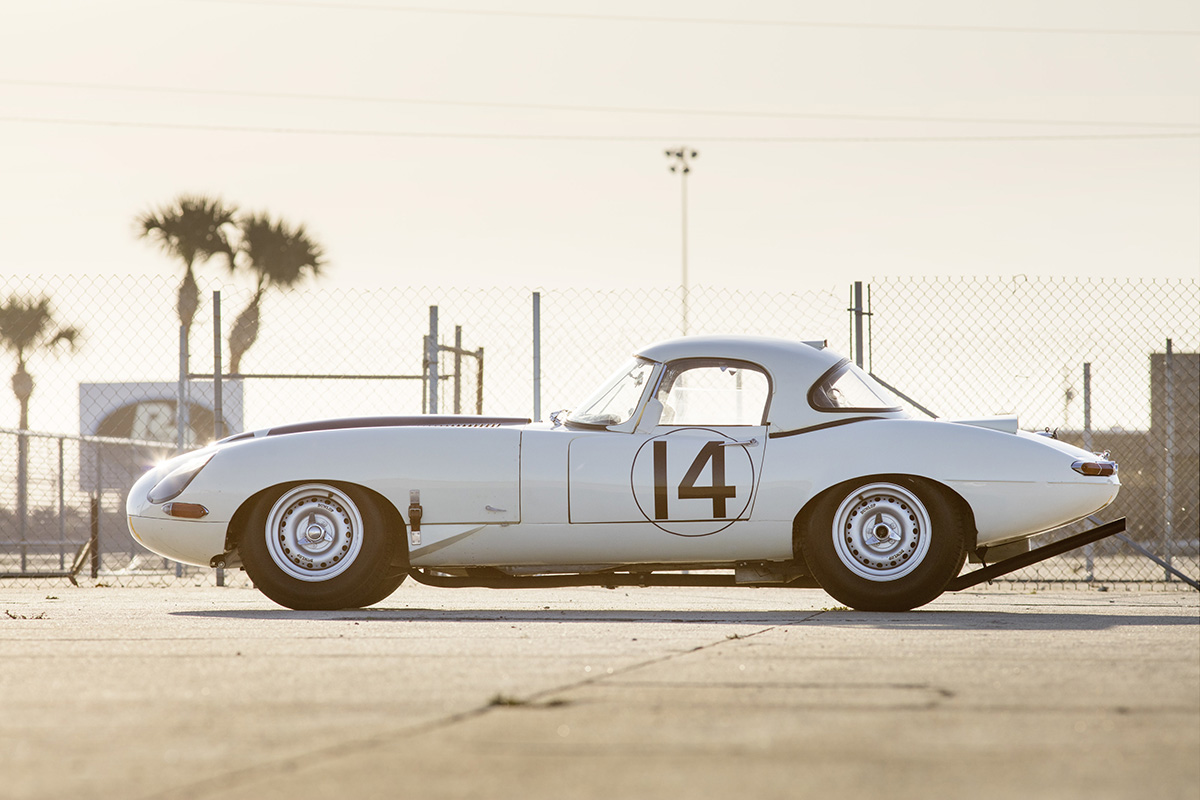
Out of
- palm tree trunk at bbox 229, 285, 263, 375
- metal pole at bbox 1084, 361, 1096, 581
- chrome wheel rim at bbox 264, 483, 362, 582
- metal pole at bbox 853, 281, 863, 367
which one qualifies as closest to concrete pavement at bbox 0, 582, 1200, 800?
chrome wheel rim at bbox 264, 483, 362, 582

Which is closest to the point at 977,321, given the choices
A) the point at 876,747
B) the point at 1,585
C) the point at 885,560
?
the point at 885,560

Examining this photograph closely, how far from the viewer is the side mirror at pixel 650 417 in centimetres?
775

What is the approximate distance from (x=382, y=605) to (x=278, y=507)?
1.10 metres

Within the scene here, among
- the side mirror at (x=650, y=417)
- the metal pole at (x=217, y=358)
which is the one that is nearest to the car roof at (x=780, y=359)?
the side mirror at (x=650, y=417)

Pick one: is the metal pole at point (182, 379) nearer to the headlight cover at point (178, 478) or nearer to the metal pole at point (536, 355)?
the metal pole at point (536, 355)

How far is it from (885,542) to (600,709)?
165 inches

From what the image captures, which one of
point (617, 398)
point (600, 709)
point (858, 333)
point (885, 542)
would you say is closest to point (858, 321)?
point (858, 333)

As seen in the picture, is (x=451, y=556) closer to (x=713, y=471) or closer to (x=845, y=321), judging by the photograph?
(x=713, y=471)

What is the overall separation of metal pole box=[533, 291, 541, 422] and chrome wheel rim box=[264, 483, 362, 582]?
2905 mm

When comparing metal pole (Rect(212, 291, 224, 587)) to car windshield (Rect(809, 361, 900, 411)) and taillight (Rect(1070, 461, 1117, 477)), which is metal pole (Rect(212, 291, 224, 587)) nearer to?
car windshield (Rect(809, 361, 900, 411))

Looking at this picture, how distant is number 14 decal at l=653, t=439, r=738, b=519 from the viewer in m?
7.54

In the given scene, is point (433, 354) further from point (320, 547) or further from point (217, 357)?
point (320, 547)

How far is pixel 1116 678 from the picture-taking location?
4.25m

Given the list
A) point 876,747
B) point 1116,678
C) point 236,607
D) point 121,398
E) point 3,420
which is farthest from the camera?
point 121,398
